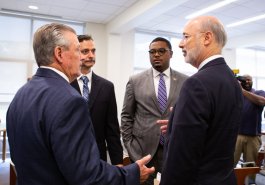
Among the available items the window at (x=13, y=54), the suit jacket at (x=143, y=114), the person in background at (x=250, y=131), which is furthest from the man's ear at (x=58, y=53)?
the window at (x=13, y=54)

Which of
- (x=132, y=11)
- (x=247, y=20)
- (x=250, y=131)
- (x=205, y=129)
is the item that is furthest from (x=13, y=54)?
(x=205, y=129)

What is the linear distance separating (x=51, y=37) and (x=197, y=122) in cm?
70

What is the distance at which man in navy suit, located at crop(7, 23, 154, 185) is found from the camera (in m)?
0.91

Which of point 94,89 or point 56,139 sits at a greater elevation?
point 94,89

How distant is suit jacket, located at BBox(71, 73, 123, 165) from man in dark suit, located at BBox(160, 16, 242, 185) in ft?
2.44

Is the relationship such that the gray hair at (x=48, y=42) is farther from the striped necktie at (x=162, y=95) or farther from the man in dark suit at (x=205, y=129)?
the striped necktie at (x=162, y=95)

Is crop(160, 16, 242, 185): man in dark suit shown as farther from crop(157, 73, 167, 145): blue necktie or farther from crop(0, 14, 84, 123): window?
crop(0, 14, 84, 123): window

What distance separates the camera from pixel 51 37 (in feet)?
3.41

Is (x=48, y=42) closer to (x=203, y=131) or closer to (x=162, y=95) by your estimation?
(x=203, y=131)

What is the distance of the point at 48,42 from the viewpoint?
1.04 meters

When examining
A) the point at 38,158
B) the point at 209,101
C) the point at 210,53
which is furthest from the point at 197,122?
the point at 38,158

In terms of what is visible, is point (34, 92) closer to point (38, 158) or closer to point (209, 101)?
point (38, 158)

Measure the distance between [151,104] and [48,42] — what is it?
3.67 ft

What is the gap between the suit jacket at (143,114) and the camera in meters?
1.96
